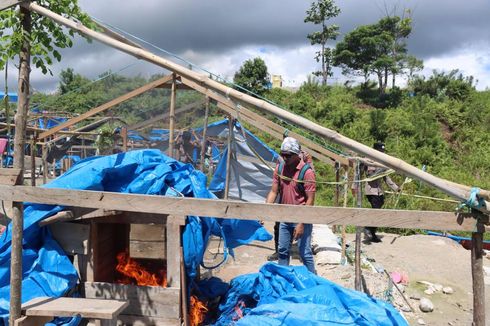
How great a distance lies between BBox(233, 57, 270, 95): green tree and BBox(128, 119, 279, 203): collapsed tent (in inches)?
651

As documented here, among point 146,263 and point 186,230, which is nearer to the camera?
point 186,230

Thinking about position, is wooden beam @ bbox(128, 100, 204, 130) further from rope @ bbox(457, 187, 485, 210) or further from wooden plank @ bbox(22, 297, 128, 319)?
rope @ bbox(457, 187, 485, 210)

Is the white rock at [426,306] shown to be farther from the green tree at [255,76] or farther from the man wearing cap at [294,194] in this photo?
the green tree at [255,76]

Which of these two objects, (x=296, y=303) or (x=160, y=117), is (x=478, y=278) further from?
(x=160, y=117)

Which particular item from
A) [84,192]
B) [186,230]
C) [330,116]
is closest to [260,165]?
[186,230]

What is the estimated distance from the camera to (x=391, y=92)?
74.6 feet

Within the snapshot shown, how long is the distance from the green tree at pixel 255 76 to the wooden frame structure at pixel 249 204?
905 inches

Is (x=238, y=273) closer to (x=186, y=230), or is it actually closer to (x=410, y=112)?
(x=186, y=230)

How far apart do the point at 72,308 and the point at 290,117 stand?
2.18 metres

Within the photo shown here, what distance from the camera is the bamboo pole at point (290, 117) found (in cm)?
244

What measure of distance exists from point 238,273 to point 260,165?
427cm

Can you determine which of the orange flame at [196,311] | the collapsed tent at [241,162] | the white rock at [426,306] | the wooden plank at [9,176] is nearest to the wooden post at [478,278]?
the orange flame at [196,311]

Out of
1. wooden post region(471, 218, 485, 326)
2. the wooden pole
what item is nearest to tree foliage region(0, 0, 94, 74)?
the wooden pole

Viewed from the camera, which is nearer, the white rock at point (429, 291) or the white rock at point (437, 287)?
the white rock at point (429, 291)
